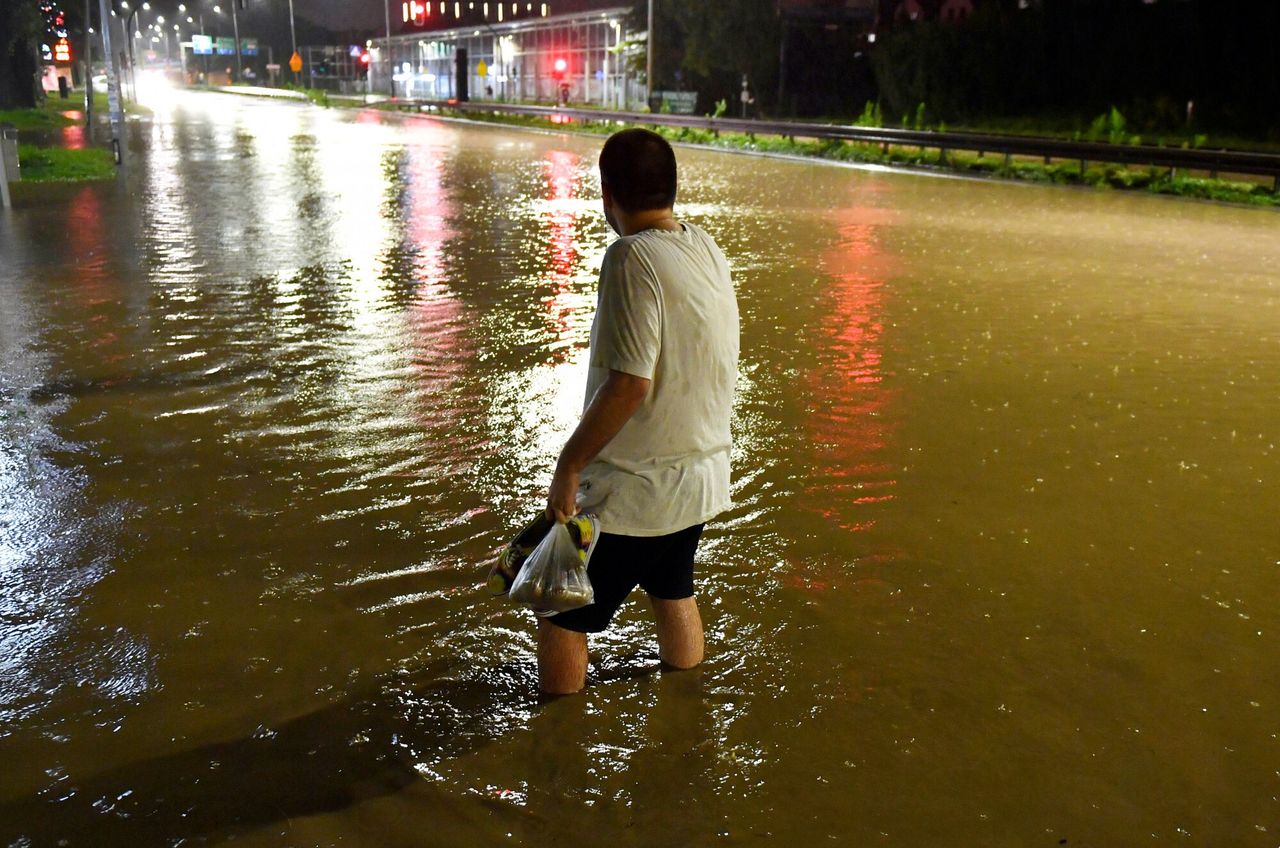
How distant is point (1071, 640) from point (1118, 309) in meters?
6.82

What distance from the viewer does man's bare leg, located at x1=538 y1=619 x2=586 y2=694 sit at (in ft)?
12.2

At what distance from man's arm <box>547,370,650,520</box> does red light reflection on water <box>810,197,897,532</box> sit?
243 cm

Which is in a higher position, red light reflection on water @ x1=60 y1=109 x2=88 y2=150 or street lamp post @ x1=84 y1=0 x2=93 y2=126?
street lamp post @ x1=84 y1=0 x2=93 y2=126

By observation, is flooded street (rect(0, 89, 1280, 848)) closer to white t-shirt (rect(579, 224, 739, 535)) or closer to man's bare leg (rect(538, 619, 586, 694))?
man's bare leg (rect(538, 619, 586, 694))

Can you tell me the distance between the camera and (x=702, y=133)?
3684cm

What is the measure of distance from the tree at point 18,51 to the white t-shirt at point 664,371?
136 ft

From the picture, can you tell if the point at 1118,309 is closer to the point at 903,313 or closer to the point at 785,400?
the point at 903,313

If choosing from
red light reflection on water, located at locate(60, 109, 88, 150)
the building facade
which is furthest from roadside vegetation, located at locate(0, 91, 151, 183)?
the building facade

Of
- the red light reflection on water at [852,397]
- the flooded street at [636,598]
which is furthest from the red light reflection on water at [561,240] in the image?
the red light reflection on water at [852,397]

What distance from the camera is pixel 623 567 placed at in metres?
3.50

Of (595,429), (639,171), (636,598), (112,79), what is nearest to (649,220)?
(639,171)

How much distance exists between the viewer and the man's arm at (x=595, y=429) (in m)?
3.19

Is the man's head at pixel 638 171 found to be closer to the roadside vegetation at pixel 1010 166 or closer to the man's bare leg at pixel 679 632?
the man's bare leg at pixel 679 632

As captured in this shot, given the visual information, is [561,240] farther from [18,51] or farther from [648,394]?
[18,51]
